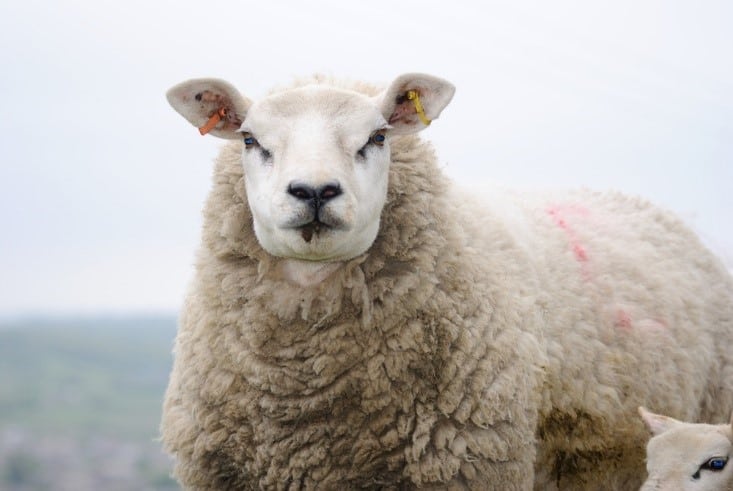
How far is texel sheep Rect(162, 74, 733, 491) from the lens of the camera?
4766 mm

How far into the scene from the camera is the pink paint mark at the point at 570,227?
586 cm

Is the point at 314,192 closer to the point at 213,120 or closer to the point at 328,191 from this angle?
the point at 328,191

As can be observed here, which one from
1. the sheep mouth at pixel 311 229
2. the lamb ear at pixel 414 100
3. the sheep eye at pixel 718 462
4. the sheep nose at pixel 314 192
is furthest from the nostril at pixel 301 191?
the sheep eye at pixel 718 462

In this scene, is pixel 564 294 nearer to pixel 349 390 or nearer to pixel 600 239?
pixel 600 239

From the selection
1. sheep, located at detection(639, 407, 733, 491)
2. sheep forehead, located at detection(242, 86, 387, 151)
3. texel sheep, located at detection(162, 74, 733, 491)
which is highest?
sheep forehead, located at detection(242, 86, 387, 151)

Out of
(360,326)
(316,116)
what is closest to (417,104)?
(316,116)

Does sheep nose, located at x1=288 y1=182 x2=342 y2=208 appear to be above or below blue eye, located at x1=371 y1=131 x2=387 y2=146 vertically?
below

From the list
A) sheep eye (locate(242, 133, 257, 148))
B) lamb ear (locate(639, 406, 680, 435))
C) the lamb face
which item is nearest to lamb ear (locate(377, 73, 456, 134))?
the lamb face

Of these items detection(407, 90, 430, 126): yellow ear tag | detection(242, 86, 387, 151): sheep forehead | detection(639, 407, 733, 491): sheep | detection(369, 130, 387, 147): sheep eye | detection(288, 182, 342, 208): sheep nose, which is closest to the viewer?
detection(288, 182, 342, 208): sheep nose

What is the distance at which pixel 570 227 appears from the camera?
6105 millimetres

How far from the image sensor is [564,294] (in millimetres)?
5535

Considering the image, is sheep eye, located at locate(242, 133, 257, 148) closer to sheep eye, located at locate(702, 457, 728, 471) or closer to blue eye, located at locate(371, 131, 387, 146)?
blue eye, located at locate(371, 131, 387, 146)

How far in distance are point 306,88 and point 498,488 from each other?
1853mm

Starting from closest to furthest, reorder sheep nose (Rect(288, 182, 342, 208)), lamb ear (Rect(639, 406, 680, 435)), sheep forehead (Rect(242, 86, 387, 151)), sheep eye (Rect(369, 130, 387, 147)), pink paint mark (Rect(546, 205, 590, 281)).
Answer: sheep nose (Rect(288, 182, 342, 208))
sheep forehead (Rect(242, 86, 387, 151))
sheep eye (Rect(369, 130, 387, 147))
lamb ear (Rect(639, 406, 680, 435))
pink paint mark (Rect(546, 205, 590, 281))
